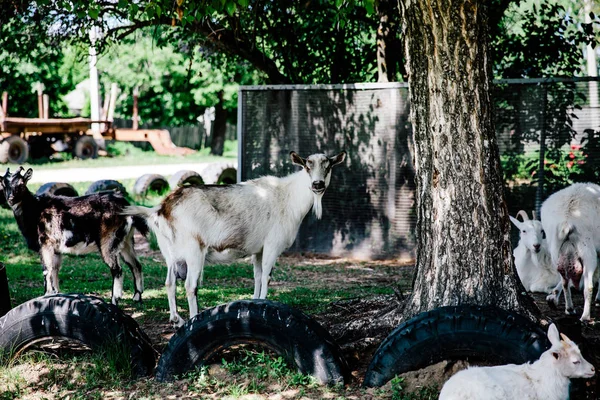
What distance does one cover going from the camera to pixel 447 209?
234 inches

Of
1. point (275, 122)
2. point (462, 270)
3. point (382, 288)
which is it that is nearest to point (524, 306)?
point (462, 270)

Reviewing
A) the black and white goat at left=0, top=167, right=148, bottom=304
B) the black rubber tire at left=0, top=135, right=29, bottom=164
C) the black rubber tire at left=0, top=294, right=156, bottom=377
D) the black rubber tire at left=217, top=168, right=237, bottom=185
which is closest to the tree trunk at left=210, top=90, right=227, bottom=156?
the black rubber tire at left=0, top=135, right=29, bottom=164

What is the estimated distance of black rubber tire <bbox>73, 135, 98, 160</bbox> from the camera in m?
28.6

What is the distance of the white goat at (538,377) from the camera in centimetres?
459

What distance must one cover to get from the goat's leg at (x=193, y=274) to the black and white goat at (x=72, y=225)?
Result: 1449mm

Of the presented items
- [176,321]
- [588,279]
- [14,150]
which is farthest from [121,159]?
[588,279]

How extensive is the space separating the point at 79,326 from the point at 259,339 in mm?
1438

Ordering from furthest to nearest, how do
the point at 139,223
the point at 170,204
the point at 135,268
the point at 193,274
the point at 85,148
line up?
the point at 85,148 → the point at 139,223 → the point at 135,268 → the point at 170,204 → the point at 193,274

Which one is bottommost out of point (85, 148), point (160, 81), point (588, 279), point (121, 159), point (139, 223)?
point (588, 279)

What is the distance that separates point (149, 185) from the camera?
17.7m

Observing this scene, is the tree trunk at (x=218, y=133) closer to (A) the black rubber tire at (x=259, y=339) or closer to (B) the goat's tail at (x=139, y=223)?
(B) the goat's tail at (x=139, y=223)

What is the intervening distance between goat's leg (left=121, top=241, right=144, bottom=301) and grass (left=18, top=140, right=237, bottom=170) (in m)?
17.4

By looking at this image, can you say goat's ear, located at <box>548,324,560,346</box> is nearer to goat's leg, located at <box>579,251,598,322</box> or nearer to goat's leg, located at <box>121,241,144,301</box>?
goat's leg, located at <box>579,251,598,322</box>

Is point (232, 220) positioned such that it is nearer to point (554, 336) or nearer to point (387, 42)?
point (554, 336)
